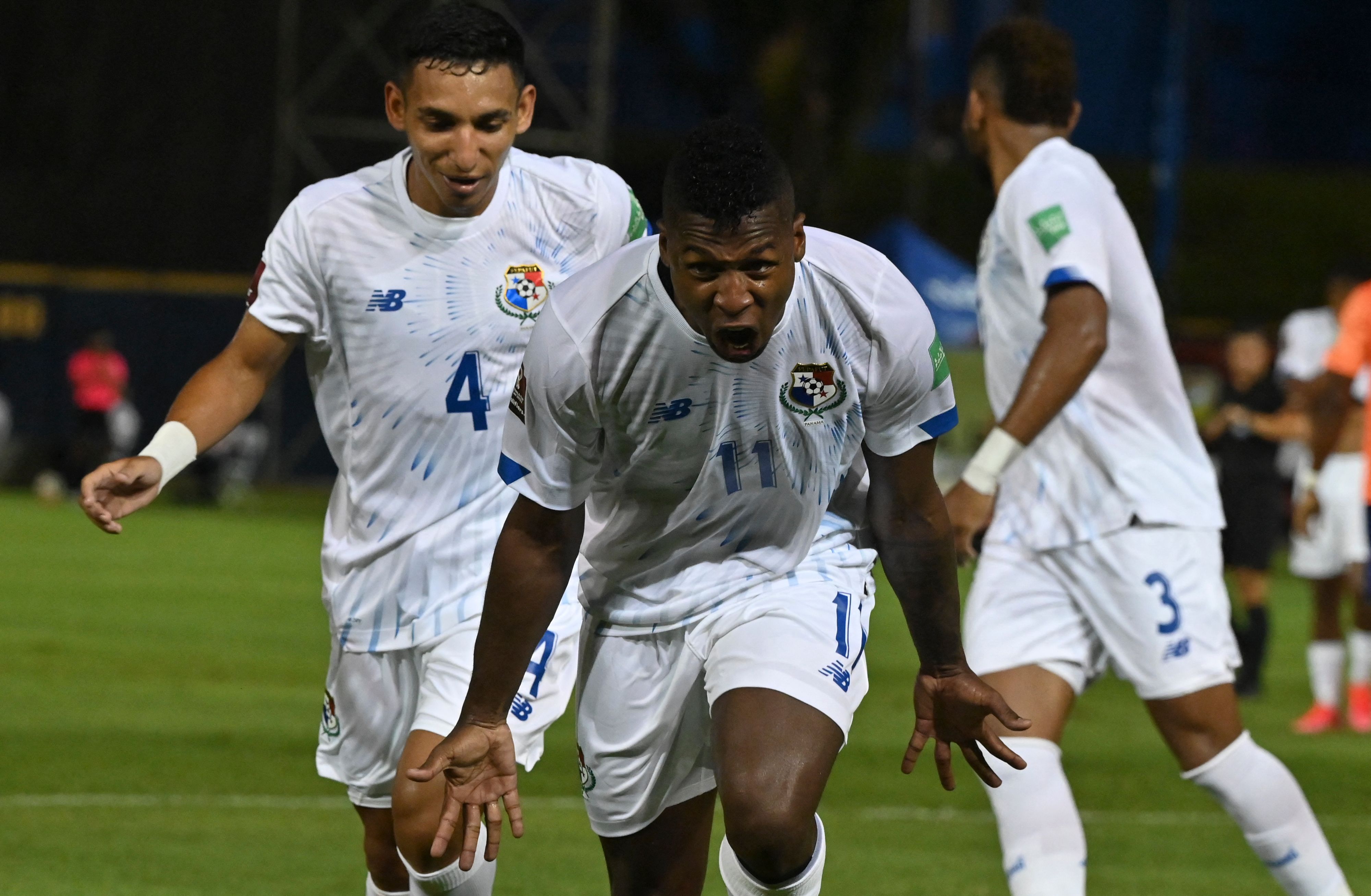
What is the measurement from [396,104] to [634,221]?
70cm

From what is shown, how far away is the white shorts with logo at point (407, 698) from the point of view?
197 inches

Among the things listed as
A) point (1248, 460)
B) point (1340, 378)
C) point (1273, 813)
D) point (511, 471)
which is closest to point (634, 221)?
point (511, 471)

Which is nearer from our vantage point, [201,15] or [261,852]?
[261,852]

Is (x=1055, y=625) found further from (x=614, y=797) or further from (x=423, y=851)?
(x=423, y=851)

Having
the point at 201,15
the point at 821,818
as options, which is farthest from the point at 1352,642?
the point at 201,15

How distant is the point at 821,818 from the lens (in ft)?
26.2

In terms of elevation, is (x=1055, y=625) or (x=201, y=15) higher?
(x=1055, y=625)

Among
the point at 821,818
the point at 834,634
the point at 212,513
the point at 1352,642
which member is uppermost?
the point at 834,634

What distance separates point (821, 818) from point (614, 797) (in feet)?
11.8

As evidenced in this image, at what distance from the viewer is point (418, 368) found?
5051mm

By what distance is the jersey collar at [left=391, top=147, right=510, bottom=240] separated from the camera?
16.8 feet

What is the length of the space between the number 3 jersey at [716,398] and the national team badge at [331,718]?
4.13 feet

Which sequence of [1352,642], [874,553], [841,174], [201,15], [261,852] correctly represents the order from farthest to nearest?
[841,174] → [201,15] → [1352,642] → [261,852] → [874,553]

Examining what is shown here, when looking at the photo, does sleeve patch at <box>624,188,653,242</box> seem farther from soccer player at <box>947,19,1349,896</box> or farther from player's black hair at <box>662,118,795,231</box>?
player's black hair at <box>662,118,795,231</box>
